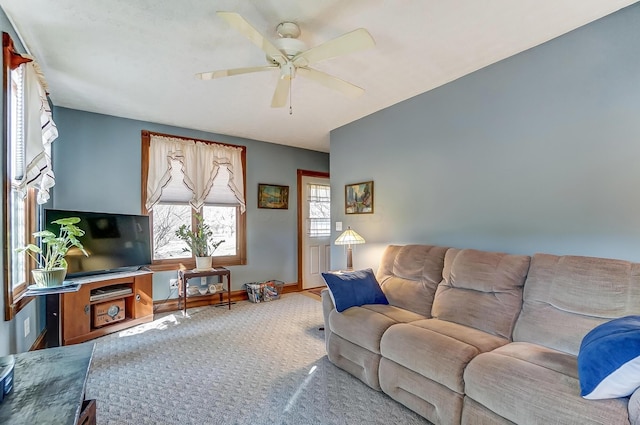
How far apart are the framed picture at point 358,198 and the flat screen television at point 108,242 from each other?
2.66 meters

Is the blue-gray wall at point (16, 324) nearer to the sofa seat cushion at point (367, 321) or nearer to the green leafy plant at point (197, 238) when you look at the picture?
the green leafy plant at point (197, 238)

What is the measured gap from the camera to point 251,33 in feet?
5.99

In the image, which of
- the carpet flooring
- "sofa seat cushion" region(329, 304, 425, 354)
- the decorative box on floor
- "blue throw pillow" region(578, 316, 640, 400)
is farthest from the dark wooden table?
the decorative box on floor

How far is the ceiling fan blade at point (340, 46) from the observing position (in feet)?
5.87

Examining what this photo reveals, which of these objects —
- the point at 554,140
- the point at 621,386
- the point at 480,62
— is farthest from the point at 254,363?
the point at 480,62

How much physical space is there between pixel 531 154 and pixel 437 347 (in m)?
1.76

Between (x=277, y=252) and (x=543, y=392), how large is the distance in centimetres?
434

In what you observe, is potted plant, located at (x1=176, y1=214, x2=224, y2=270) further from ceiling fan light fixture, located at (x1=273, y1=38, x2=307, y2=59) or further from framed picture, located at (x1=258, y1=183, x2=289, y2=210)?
ceiling fan light fixture, located at (x1=273, y1=38, x2=307, y2=59)

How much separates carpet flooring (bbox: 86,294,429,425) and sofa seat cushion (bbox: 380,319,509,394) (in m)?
0.35

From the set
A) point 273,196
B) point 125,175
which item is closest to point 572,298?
point 273,196

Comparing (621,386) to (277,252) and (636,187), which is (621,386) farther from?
(277,252)

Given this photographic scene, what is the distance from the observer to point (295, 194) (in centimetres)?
560

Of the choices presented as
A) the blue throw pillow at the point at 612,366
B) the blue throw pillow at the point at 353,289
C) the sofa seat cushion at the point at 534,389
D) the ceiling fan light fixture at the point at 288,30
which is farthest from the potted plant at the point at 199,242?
the blue throw pillow at the point at 612,366

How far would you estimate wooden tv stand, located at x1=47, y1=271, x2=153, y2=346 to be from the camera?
119 inches
